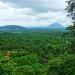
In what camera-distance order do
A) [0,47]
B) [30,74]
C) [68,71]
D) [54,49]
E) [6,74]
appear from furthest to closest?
[0,47] < [54,49] < [30,74] < [6,74] < [68,71]

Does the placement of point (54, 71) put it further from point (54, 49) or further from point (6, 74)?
point (54, 49)

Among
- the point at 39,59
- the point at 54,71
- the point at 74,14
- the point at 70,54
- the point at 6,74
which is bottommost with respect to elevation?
the point at 39,59

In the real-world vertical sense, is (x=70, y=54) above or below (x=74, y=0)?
below

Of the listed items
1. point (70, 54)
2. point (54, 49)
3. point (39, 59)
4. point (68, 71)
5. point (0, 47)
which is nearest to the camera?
point (68, 71)

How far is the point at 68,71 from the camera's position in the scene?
2030 cm

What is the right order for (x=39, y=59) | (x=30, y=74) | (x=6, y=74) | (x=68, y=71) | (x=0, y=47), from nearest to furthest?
(x=68, y=71) < (x=6, y=74) < (x=30, y=74) < (x=39, y=59) < (x=0, y=47)

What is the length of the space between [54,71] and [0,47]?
4093 inches

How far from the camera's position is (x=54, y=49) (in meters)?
113

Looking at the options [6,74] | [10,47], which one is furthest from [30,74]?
[10,47]

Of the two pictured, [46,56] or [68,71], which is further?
[46,56]

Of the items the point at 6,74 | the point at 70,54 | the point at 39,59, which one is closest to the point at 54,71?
the point at 70,54

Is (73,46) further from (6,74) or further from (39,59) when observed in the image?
(39,59)

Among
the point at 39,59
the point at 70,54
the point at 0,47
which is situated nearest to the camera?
the point at 70,54

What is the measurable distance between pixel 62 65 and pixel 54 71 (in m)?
0.90
